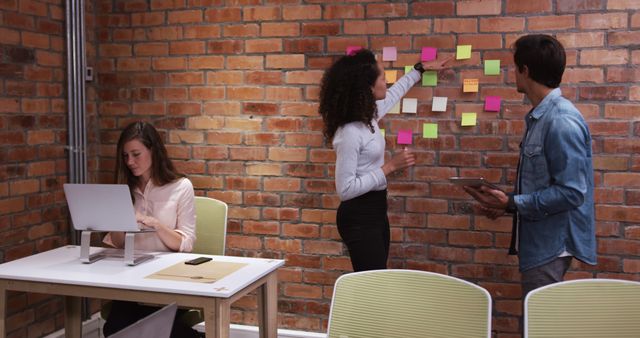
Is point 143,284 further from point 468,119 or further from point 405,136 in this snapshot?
point 468,119

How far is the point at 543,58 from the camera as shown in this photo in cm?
220

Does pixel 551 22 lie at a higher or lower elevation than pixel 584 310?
higher

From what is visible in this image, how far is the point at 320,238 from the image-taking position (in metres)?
3.24

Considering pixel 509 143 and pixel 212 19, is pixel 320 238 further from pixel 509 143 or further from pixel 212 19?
pixel 212 19

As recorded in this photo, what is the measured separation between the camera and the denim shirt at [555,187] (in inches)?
82.6

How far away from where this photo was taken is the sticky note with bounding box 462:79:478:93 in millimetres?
2941

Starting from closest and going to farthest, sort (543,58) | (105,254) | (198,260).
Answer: (543,58) < (198,260) < (105,254)

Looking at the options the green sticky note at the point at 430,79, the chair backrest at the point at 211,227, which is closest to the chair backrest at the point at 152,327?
the chair backrest at the point at 211,227

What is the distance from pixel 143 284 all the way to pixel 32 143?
1.37m

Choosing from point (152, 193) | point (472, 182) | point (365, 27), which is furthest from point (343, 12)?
point (152, 193)

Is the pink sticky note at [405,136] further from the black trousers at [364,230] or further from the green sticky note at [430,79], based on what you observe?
the black trousers at [364,230]

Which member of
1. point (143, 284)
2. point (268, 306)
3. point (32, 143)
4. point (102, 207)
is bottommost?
point (268, 306)

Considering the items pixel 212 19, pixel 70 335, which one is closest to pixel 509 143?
pixel 212 19

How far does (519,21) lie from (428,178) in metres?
0.88
